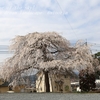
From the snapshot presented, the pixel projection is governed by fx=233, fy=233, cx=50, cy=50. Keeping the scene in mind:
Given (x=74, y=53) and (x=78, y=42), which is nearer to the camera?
(x=74, y=53)

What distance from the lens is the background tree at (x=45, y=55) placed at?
1839cm

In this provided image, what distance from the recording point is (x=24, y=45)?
791 inches

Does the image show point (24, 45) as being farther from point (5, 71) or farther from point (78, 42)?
point (78, 42)

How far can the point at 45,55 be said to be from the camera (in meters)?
19.3

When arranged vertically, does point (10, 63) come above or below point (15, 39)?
below

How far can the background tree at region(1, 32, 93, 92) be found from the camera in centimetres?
1839

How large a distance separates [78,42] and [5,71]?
679 centimetres

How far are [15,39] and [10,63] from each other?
219 cm

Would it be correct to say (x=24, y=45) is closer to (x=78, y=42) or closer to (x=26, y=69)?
(x=26, y=69)

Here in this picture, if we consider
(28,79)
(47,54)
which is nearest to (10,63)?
(28,79)

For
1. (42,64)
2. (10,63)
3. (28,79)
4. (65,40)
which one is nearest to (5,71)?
(10,63)

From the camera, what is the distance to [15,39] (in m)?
20.4

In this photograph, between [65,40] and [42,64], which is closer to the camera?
[42,64]

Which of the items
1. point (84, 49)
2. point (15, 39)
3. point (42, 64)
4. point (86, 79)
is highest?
point (15, 39)
